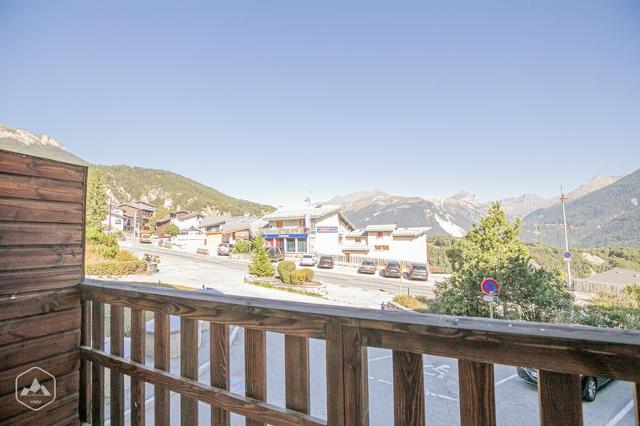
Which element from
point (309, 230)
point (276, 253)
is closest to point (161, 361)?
point (309, 230)

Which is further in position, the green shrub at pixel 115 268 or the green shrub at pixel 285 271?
the green shrub at pixel 285 271

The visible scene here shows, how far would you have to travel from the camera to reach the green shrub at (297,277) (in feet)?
40.2

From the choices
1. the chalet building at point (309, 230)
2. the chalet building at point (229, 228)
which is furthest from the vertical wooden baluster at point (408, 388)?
the chalet building at point (229, 228)

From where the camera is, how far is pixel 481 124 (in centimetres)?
2922

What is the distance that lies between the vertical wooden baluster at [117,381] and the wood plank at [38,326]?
0.71ft

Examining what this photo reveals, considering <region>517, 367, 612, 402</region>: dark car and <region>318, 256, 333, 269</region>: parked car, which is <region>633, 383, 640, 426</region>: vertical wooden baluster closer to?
<region>517, 367, 612, 402</region>: dark car

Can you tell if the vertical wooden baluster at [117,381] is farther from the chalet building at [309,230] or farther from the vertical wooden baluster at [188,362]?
the chalet building at [309,230]

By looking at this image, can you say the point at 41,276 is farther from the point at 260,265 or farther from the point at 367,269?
the point at 367,269

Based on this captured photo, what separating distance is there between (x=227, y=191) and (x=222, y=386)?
33.6 metres

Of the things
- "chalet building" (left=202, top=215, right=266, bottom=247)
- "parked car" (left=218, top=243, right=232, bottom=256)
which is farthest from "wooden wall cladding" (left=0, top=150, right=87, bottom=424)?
"parked car" (left=218, top=243, right=232, bottom=256)

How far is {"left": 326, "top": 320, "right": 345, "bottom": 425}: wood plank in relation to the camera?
56 cm

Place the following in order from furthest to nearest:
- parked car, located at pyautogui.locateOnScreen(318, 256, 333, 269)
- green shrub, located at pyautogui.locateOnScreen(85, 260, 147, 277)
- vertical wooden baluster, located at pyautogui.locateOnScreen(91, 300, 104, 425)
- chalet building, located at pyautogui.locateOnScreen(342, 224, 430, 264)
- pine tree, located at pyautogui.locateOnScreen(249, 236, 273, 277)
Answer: chalet building, located at pyautogui.locateOnScreen(342, 224, 430, 264) → parked car, located at pyautogui.locateOnScreen(318, 256, 333, 269) → pine tree, located at pyautogui.locateOnScreen(249, 236, 273, 277) → green shrub, located at pyautogui.locateOnScreen(85, 260, 147, 277) → vertical wooden baluster, located at pyautogui.locateOnScreen(91, 300, 104, 425)

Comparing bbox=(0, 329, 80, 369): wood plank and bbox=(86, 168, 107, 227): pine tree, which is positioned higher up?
bbox=(86, 168, 107, 227): pine tree

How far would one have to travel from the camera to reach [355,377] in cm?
55
